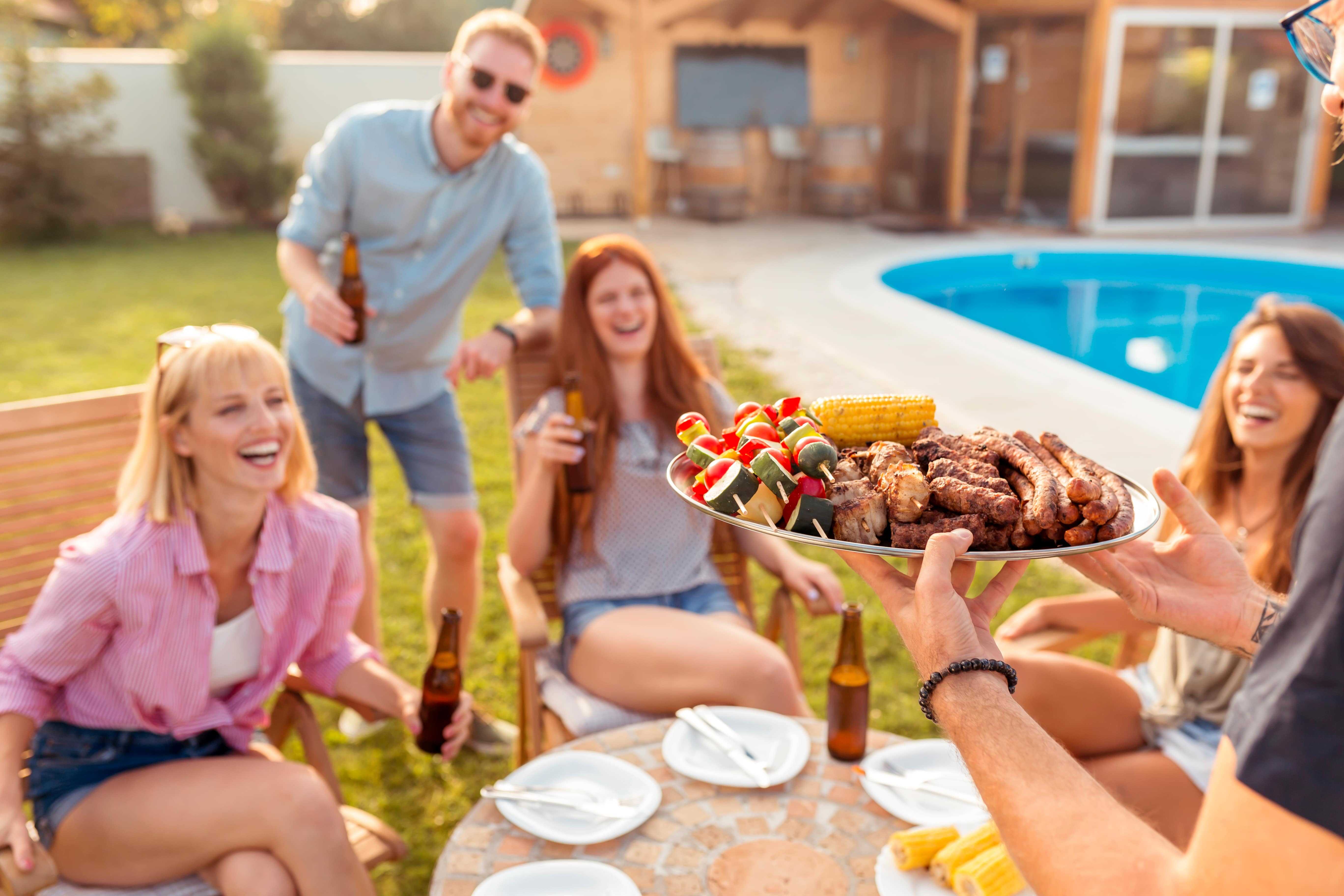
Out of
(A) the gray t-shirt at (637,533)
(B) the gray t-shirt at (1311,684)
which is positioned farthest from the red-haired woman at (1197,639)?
(B) the gray t-shirt at (1311,684)

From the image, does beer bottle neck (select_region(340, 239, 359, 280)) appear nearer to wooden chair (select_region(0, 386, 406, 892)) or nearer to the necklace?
wooden chair (select_region(0, 386, 406, 892))

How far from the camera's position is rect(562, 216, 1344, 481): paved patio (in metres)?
6.05

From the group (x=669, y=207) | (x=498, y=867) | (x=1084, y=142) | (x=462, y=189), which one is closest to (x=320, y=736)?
(x=498, y=867)

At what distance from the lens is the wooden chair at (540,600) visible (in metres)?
2.61

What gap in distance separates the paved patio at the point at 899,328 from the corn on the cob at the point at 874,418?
3734 millimetres

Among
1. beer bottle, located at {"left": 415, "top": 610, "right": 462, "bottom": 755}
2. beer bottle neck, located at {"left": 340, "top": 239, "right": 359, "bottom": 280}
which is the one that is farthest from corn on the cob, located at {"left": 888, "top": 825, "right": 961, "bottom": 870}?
beer bottle neck, located at {"left": 340, "top": 239, "right": 359, "bottom": 280}

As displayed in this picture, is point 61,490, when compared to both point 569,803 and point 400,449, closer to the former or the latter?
point 400,449

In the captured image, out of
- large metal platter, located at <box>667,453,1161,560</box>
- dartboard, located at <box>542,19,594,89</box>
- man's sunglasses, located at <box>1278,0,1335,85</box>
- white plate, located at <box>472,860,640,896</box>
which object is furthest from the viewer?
dartboard, located at <box>542,19,594,89</box>

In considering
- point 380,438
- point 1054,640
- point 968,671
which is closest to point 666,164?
point 380,438

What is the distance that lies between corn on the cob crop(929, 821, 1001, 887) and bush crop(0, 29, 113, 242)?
47.3ft

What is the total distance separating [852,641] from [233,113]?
1455 cm

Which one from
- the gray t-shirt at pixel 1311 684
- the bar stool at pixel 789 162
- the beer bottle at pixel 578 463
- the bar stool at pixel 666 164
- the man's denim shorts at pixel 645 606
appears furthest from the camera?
the bar stool at pixel 789 162

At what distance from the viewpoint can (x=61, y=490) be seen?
2.77 m

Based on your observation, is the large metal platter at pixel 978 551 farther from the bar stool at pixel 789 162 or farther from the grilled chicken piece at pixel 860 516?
the bar stool at pixel 789 162
